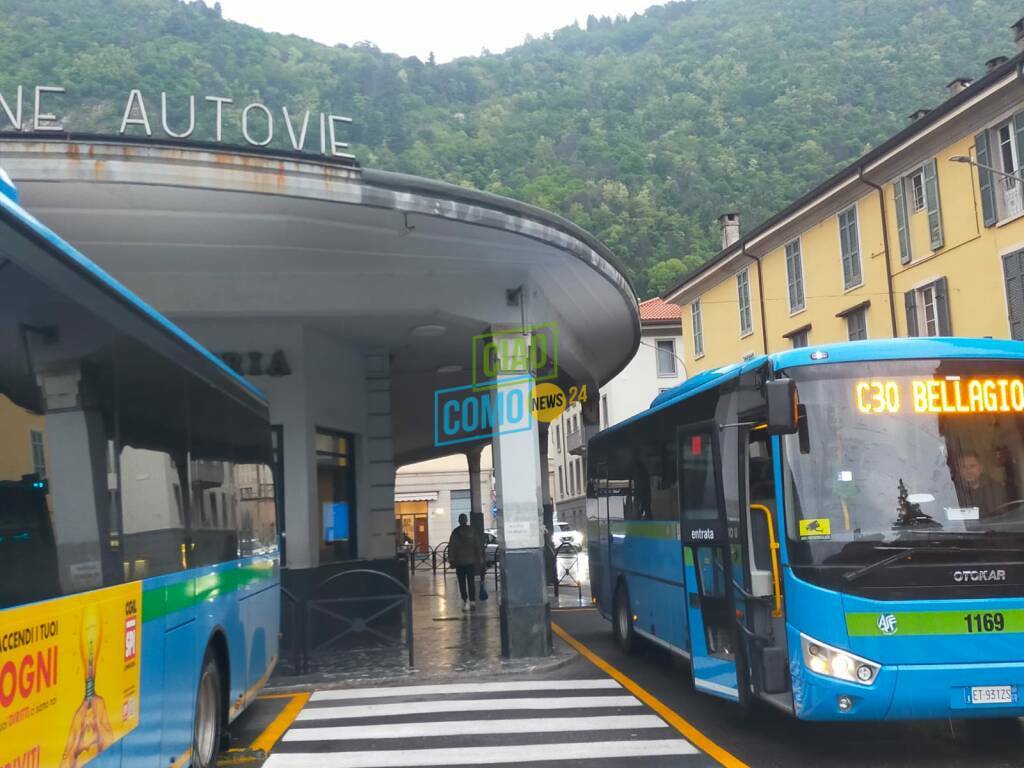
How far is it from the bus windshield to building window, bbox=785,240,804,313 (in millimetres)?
33291

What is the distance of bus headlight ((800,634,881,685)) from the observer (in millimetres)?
6824

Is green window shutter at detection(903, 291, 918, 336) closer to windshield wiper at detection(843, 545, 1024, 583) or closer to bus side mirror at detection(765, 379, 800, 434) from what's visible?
windshield wiper at detection(843, 545, 1024, 583)

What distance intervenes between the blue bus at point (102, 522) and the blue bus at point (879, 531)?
378 cm

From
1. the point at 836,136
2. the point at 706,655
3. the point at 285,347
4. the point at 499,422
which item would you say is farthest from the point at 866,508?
the point at 836,136

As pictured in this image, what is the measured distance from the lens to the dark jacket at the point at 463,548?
20906 mm

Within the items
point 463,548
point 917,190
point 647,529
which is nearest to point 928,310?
point 917,190

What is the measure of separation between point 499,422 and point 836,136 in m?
57.8

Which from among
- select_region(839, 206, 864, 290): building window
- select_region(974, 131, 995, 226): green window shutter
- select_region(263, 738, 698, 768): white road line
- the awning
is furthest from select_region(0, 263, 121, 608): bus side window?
the awning

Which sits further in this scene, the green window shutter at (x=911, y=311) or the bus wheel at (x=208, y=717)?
the green window shutter at (x=911, y=311)

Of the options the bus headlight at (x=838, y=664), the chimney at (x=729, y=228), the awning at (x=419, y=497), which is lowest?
the bus headlight at (x=838, y=664)

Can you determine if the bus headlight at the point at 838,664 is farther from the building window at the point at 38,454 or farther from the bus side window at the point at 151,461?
the building window at the point at 38,454

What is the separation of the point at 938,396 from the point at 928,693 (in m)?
2.00

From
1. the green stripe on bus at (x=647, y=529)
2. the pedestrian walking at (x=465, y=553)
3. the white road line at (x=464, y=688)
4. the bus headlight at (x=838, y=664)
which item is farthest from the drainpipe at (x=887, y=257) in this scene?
the bus headlight at (x=838, y=664)

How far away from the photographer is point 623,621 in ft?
44.8
